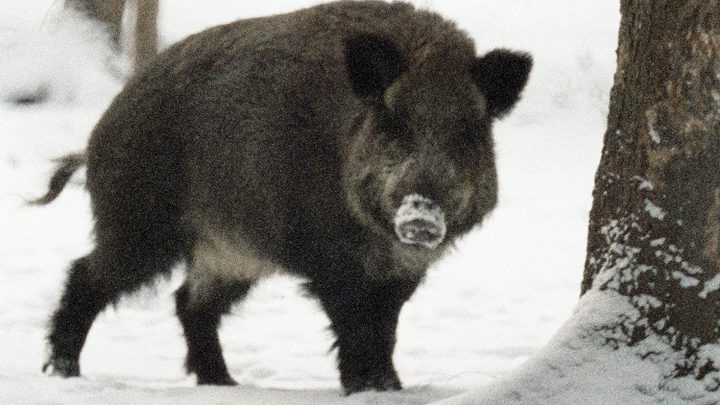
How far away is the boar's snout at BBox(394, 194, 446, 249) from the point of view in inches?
159

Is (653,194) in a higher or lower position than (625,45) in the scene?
lower

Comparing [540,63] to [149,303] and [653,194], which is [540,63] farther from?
[653,194]

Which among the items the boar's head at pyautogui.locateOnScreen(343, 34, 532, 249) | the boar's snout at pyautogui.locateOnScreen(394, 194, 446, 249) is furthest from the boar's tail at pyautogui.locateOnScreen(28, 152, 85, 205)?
the boar's snout at pyautogui.locateOnScreen(394, 194, 446, 249)

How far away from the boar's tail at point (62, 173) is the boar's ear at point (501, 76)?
2.29m

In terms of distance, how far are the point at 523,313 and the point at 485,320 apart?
0.33 m

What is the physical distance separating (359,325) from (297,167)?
657 millimetres

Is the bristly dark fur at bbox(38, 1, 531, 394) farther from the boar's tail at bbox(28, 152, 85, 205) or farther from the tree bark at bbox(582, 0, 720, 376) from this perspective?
the tree bark at bbox(582, 0, 720, 376)

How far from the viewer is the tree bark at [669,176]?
3.28 meters

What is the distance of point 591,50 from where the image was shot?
47.3 feet

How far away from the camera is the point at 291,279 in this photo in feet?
18.7

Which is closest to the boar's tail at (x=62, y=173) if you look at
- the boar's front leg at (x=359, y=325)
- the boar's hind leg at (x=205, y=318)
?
the boar's hind leg at (x=205, y=318)

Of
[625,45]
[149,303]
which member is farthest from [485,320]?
[625,45]

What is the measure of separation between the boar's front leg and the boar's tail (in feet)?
5.70

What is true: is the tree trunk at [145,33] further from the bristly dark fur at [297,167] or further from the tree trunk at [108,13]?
the bristly dark fur at [297,167]
